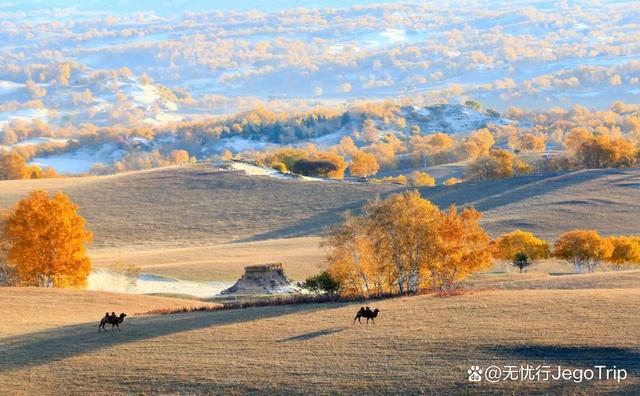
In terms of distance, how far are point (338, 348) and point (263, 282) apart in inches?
1354

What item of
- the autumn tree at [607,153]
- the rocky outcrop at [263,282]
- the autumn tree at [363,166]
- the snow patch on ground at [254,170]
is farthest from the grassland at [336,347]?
the autumn tree at [363,166]

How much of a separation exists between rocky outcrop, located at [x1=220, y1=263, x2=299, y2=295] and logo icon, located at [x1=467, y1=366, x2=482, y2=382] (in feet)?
122

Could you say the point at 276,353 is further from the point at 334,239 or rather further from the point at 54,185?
the point at 54,185

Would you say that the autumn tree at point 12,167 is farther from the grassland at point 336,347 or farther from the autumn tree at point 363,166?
the grassland at point 336,347

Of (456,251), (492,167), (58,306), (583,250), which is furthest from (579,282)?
(492,167)

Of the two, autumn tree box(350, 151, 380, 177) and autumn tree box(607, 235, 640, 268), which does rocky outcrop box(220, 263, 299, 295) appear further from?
autumn tree box(350, 151, 380, 177)

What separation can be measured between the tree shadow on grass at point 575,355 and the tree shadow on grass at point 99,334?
13256 millimetres

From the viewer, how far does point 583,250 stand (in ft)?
243

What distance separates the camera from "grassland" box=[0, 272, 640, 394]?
104 feet

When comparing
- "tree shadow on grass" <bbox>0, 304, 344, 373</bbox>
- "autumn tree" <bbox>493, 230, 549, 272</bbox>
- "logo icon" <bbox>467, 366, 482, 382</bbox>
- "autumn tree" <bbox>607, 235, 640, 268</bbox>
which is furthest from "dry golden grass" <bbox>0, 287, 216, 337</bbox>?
"autumn tree" <bbox>607, 235, 640, 268</bbox>

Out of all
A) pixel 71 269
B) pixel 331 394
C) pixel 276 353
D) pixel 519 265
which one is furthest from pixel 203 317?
pixel 519 265

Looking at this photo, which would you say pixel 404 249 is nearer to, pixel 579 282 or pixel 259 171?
pixel 579 282

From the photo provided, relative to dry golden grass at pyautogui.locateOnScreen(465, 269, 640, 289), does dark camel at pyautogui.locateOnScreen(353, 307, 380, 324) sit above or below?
below

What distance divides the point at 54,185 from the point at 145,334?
10045 centimetres
